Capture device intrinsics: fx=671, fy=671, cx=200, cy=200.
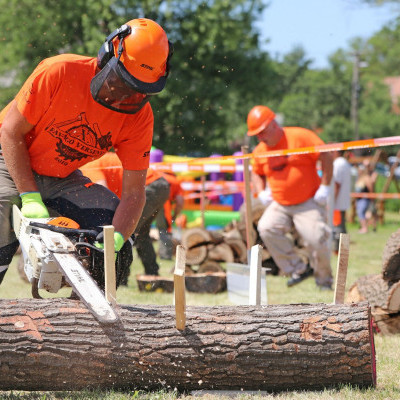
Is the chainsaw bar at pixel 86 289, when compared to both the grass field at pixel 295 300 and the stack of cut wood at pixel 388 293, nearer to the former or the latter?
the grass field at pixel 295 300

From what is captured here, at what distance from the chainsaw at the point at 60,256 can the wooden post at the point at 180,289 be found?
0.97 feet

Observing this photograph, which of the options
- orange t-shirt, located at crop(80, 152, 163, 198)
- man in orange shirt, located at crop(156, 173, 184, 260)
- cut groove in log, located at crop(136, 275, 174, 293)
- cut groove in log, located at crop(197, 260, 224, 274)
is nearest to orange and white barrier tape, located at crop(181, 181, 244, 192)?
man in orange shirt, located at crop(156, 173, 184, 260)

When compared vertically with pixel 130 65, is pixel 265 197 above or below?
below

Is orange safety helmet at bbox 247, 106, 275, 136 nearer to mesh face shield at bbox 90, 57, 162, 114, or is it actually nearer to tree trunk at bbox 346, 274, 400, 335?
tree trunk at bbox 346, 274, 400, 335

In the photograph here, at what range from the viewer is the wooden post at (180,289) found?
9.88 feet

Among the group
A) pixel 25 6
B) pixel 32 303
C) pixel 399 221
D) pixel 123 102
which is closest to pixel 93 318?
pixel 32 303

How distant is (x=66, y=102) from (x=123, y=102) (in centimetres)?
31

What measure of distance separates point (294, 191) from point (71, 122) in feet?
12.1

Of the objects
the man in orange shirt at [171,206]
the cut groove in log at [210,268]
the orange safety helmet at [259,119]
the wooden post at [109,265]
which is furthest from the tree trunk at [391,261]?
the man in orange shirt at [171,206]

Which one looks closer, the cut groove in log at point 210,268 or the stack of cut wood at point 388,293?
the stack of cut wood at point 388,293

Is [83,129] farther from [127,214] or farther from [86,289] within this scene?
[86,289]

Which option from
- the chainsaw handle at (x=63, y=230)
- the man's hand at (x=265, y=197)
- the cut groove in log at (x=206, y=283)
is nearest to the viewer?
the chainsaw handle at (x=63, y=230)

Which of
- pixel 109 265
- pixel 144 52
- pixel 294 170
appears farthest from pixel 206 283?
pixel 144 52

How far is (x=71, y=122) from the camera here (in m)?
3.72
